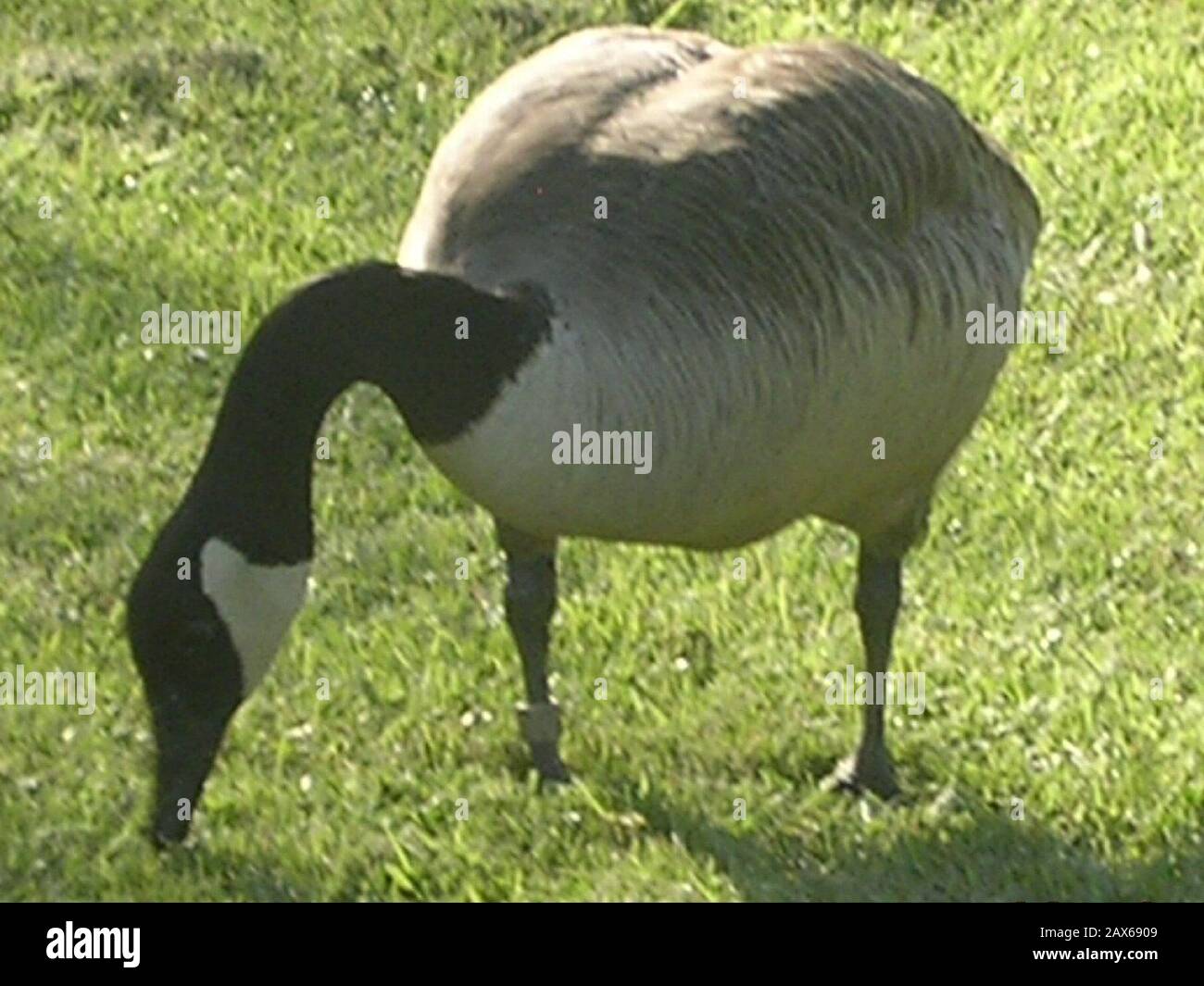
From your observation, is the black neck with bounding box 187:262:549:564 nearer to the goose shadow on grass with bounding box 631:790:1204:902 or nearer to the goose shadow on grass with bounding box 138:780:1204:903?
the goose shadow on grass with bounding box 138:780:1204:903

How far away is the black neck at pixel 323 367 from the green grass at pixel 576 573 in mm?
1024

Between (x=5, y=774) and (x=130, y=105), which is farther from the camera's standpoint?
(x=130, y=105)

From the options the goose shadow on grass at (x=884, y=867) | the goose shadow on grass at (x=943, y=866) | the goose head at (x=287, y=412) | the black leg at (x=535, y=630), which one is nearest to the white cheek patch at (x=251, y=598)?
the goose head at (x=287, y=412)

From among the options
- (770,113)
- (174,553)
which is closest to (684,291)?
(770,113)

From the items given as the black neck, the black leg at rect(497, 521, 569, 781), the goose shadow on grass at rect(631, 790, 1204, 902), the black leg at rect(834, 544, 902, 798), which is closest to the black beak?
the black neck

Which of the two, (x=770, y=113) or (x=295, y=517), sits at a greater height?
(x=770, y=113)

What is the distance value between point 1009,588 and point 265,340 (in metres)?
2.75

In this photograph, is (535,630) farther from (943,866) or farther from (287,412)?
(287,412)

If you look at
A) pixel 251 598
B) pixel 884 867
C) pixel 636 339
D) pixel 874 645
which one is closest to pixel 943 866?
pixel 884 867

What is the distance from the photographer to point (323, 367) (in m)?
5.79

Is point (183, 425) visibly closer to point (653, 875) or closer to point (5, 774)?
point (5, 774)

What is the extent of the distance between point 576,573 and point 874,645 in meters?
1.18

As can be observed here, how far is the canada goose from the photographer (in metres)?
5.78

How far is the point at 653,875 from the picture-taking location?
20.9ft
